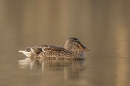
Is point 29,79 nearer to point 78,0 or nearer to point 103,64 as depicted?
point 103,64

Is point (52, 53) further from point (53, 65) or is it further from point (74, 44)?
point (53, 65)

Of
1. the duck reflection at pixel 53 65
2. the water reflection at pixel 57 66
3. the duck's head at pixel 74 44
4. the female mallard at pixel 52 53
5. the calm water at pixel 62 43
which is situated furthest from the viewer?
the duck's head at pixel 74 44

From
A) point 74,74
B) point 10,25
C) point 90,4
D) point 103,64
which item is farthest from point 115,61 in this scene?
point 90,4

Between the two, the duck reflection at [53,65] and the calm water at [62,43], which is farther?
the duck reflection at [53,65]

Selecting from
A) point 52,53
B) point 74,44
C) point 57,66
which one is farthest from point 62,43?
point 57,66

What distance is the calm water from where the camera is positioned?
40.5ft

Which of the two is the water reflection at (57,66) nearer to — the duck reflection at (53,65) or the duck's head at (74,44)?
the duck reflection at (53,65)

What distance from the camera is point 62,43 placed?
61.9 ft

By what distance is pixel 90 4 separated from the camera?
41312mm

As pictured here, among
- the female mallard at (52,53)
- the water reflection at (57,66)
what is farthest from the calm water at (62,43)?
the female mallard at (52,53)

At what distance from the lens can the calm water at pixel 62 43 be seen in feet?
40.5

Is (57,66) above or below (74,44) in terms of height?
below

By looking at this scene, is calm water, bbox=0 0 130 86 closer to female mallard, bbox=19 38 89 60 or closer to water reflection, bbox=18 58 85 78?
water reflection, bbox=18 58 85 78

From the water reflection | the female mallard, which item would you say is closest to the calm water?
the water reflection
